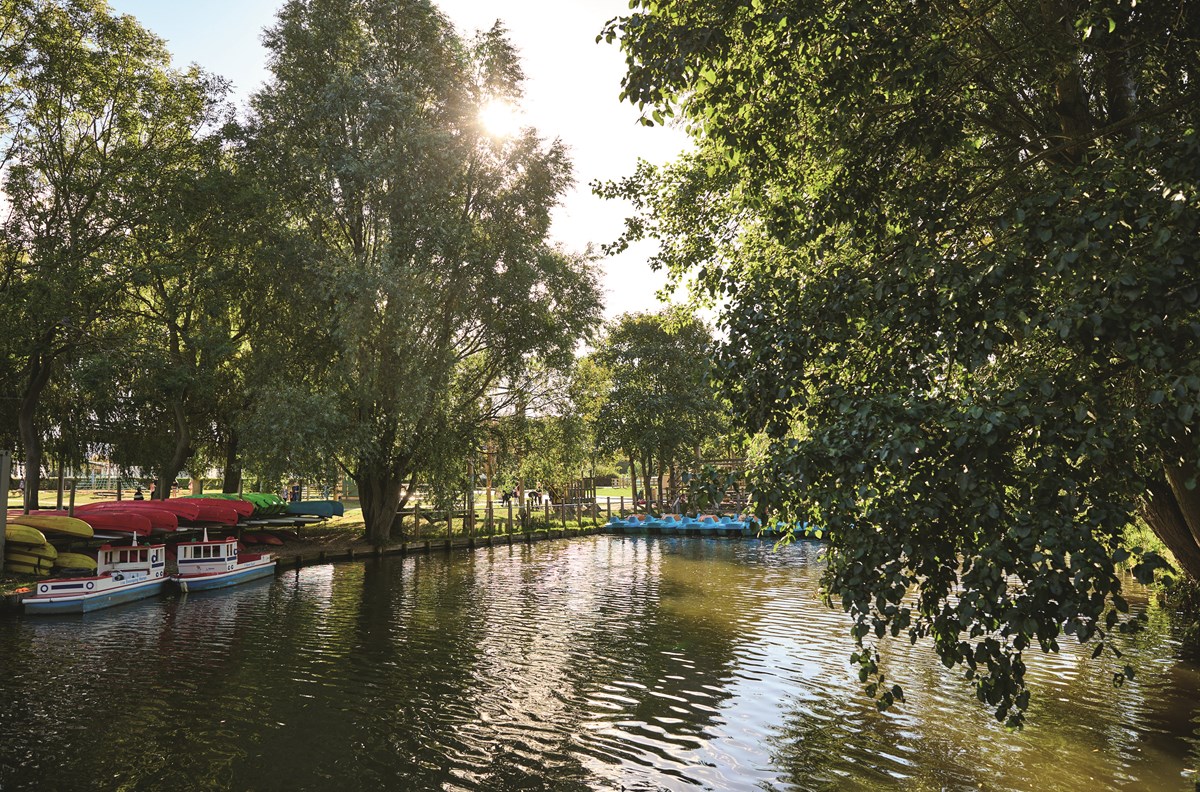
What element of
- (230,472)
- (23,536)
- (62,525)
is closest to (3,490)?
(23,536)

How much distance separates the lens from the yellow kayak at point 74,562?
2009cm

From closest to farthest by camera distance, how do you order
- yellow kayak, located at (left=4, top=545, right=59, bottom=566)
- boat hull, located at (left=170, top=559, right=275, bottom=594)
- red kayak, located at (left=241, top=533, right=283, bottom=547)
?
yellow kayak, located at (left=4, top=545, right=59, bottom=566) → boat hull, located at (left=170, top=559, right=275, bottom=594) → red kayak, located at (left=241, top=533, right=283, bottom=547)

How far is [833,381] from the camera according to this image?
660cm

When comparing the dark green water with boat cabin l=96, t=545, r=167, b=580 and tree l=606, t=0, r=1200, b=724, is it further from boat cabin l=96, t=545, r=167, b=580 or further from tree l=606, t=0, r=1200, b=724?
tree l=606, t=0, r=1200, b=724

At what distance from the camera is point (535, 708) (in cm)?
1095

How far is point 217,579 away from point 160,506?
379cm

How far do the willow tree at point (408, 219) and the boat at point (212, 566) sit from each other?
4.56 metres

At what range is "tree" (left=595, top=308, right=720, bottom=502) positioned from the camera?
43.5m

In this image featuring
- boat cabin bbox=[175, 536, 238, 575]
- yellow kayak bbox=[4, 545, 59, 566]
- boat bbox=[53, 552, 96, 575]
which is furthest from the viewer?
boat cabin bbox=[175, 536, 238, 575]

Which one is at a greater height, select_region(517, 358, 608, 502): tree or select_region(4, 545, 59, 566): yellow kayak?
select_region(517, 358, 608, 502): tree

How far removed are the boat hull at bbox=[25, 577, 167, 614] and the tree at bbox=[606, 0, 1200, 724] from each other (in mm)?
17390

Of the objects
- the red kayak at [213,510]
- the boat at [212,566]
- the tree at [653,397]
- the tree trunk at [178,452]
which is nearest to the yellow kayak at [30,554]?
the boat at [212,566]

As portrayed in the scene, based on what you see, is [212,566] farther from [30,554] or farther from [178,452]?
[178,452]

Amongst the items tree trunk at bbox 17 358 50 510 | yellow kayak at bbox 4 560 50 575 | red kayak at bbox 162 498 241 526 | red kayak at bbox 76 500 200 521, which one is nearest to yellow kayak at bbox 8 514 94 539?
yellow kayak at bbox 4 560 50 575
